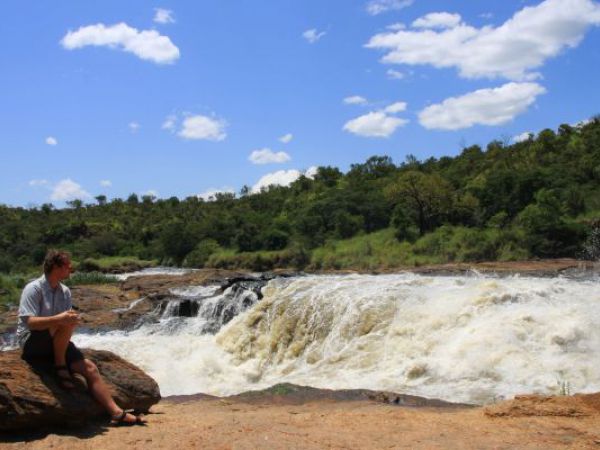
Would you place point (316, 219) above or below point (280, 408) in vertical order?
above

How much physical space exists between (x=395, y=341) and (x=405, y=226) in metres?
24.9

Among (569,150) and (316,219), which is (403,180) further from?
(569,150)

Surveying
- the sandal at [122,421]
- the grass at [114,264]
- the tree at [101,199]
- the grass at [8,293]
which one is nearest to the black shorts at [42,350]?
the sandal at [122,421]

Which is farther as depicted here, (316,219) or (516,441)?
(316,219)

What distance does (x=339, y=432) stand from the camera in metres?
5.71

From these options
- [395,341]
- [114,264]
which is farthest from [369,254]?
[395,341]

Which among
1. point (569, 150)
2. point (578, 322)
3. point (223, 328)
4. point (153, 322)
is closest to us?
point (578, 322)

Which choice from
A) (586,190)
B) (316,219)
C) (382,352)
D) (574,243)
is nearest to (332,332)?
(382,352)

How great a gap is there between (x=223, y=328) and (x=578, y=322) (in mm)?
9395

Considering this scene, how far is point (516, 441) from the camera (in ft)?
17.9

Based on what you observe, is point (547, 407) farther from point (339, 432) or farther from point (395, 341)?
point (395, 341)

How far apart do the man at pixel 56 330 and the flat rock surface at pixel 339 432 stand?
1.21ft

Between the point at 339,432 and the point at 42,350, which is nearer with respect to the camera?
the point at 42,350

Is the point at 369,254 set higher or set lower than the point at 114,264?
higher
